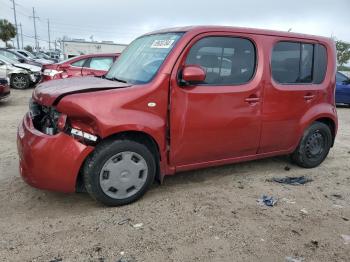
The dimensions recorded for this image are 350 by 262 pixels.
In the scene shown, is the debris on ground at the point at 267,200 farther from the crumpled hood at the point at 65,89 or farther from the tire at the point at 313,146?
the crumpled hood at the point at 65,89

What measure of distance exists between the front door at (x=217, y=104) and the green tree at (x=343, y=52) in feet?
114

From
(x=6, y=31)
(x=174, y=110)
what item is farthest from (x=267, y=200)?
(x=6, y=31)

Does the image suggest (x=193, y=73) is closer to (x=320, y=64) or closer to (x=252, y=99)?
(x=252, y=99)

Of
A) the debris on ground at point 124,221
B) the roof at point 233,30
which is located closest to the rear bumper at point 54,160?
the debris on ground at point 124,221

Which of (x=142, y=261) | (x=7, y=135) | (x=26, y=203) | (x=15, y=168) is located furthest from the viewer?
(x=7, y=135)

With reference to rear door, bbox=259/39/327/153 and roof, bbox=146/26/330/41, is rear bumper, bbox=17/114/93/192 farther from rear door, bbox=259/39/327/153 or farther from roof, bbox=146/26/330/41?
rear door, bbox=259/39/327/153

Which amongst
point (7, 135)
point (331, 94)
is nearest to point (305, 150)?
point (331, 94)

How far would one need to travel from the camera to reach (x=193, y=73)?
3555mm

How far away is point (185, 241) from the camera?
310 cm

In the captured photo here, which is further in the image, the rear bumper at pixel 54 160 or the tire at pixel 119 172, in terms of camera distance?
the tire at pixel 119 172

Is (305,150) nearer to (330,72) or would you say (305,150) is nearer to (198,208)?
(330,72)

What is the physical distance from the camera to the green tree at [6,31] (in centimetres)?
4811

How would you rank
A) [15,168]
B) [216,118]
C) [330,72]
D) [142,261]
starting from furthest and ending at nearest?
[330,72] → [15,168] → [216,118] → [142,261]

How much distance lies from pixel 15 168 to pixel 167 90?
2.48m
